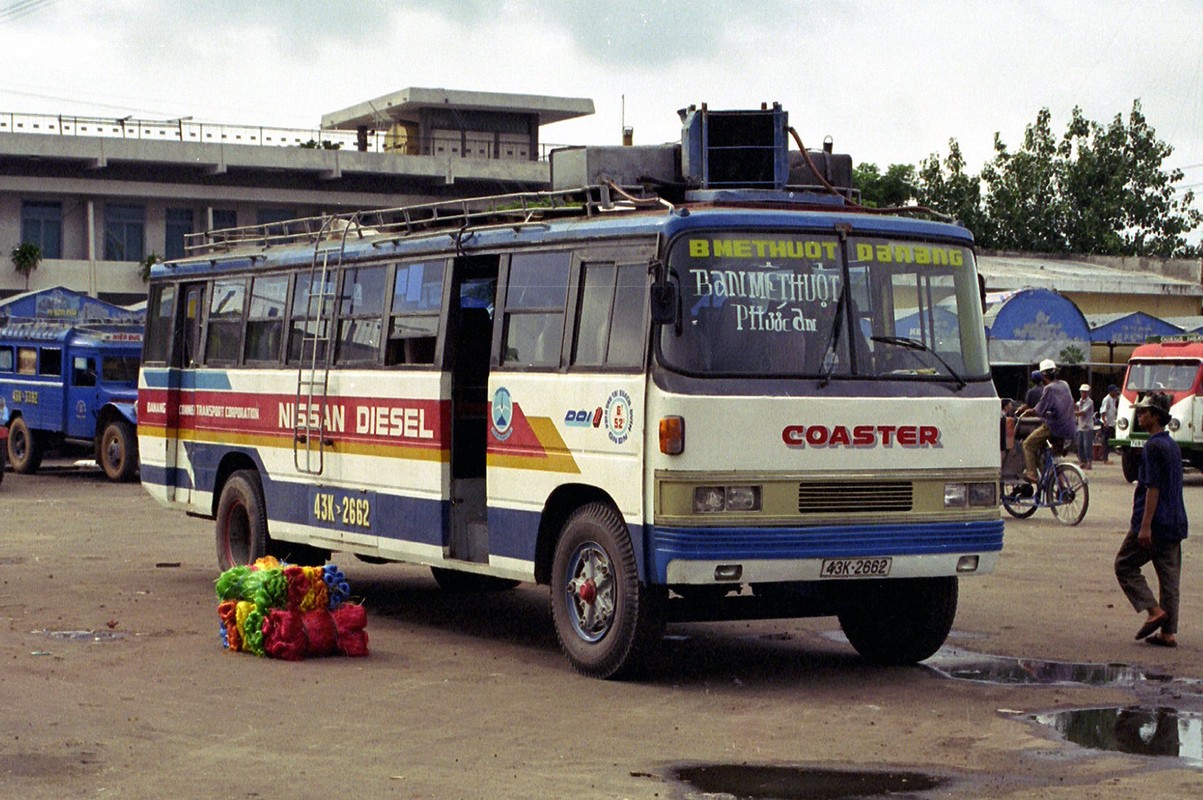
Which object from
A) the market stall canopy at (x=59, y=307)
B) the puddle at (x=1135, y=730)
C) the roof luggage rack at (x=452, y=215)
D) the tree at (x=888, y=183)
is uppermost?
the tree at (x=888, y=183)

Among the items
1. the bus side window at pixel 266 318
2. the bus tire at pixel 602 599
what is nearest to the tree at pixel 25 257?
the bus side window at pixel 266 318

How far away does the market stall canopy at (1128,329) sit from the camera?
146ft

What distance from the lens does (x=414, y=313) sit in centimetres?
1255

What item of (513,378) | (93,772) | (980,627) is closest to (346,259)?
(513,378)

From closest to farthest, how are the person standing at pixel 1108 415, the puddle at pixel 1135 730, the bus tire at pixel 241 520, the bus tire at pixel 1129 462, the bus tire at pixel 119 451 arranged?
1. the puddle at pixel 1135 730
2. the bus tire at pixel 241 520
3. the bus tire at pixel 119 451
4. the bus tire at pixel 1129 462
5. the person standing at pixel 1108 415

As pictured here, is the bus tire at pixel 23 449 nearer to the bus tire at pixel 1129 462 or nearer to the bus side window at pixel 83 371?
the bus side window at pixel 83 371

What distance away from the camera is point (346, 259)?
1352 centimetres

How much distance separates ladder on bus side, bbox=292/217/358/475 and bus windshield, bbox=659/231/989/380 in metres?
4.23

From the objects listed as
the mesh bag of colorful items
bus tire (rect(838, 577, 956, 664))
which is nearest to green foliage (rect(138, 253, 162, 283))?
the mesh bag of colorful items

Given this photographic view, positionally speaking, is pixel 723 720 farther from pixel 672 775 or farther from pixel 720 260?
pixel 720 260

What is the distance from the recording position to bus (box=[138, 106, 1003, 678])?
10039 millimetres

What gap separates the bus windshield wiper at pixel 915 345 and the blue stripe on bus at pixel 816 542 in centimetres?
85

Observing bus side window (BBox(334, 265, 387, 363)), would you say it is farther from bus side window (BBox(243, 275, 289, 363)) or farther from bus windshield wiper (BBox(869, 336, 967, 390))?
bus windshield wiper (BBox(869, 336, 967, 390))

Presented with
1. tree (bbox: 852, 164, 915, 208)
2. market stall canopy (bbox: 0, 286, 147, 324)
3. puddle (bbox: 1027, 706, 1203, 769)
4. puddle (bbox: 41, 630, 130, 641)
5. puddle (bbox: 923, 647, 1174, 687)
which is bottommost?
puddle (bbox: 1027, 706, 1203, 769)
